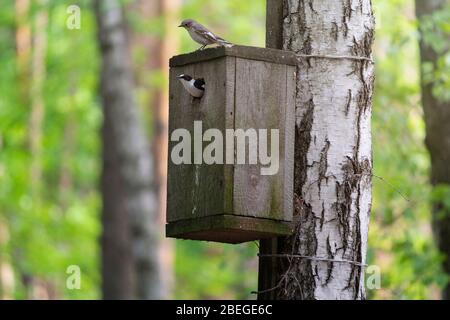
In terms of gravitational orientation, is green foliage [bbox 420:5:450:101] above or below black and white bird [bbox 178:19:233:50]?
above

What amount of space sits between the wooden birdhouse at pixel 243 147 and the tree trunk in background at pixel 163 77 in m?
10.6

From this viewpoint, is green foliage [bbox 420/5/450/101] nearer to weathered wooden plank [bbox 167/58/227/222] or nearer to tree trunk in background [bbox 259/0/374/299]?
tree trunk in background [bbox 259/0/374/299]

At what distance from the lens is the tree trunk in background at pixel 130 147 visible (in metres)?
13.3

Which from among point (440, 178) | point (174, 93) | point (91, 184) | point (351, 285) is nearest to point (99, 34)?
point (440, 178)

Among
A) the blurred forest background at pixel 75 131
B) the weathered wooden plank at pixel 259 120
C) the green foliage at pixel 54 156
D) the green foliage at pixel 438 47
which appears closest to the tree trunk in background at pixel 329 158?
the weathered wooden plank at pixel 259 120

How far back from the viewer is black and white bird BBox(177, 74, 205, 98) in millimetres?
5395

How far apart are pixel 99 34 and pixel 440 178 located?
6184mm

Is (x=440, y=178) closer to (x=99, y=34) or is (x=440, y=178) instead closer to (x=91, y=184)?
(x=99, y=34)

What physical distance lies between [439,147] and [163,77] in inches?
371

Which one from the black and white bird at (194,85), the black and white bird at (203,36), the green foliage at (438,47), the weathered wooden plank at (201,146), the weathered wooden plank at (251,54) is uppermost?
the green foliage at (438,47)

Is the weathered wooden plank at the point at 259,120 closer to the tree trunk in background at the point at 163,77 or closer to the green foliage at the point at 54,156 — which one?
the tree trunk in background at the point at 163,77

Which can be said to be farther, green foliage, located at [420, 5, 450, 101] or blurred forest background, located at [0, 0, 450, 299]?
blurred forest background, located at [0, 0, 450, 299]

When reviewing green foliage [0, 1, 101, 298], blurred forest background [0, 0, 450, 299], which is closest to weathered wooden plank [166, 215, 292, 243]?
blurred forest background [0, 0, 450, 299]

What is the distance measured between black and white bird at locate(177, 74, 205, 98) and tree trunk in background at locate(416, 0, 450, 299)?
157 inches
